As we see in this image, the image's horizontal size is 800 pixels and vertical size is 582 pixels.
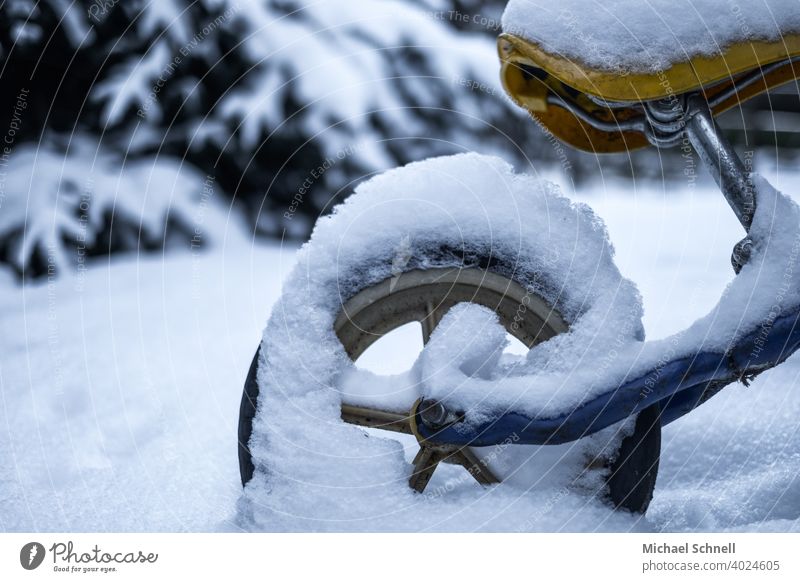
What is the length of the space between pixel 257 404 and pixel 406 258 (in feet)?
0.80

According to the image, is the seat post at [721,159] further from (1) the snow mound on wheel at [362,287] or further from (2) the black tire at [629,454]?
(2) the black tire at [629,454]

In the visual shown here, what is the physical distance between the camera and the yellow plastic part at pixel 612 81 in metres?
0.91

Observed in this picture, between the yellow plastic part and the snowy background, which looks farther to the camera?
the snowy background

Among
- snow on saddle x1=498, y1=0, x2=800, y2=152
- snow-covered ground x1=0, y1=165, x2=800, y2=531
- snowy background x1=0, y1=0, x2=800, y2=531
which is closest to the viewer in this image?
snow on saddle x1=498, y1=0, x2=800, y2=152

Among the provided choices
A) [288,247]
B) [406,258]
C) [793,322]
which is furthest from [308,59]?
[793,322]

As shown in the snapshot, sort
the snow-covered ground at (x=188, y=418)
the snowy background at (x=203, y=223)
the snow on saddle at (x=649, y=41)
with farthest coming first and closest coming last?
the snowy background at (x=203, y=223)
the snow-covered ground at (x=188, y=418)
the snow on saddle at (x=649, y=41)

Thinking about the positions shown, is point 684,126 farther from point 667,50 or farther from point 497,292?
point 497,292

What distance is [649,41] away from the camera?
0.92m

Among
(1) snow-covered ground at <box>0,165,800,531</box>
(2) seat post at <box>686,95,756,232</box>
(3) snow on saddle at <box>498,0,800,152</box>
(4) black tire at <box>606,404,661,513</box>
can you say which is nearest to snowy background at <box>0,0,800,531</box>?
(1) snow-covered ground at <box>0,165,800,531</box>

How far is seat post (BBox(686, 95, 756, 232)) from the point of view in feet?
3.22

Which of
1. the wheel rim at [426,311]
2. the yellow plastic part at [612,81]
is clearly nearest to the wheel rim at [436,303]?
the wheel rim at [426,311]

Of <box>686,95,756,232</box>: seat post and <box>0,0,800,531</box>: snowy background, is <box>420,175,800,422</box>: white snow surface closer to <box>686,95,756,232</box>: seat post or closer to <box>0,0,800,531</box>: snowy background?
<box>686,95,756,232</box>: seat post

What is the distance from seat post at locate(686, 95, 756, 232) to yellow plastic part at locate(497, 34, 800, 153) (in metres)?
0.04

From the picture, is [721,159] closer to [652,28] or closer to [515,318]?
[652,28]
